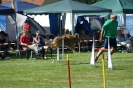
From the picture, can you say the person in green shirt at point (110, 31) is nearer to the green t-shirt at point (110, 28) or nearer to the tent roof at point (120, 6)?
the green t-shirt at point (110, 28)

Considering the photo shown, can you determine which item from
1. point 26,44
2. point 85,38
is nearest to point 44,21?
point 85,38

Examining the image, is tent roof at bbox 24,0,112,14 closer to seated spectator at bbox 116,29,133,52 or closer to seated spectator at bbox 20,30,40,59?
seated spectator at bbox 116,29,133,52

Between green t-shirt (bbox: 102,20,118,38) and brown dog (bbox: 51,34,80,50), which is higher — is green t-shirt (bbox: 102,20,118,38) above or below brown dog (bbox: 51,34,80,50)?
above

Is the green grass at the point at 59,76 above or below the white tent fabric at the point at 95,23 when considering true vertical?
below

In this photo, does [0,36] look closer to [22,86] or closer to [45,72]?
[45,72]

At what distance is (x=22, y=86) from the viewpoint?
41.7 ft

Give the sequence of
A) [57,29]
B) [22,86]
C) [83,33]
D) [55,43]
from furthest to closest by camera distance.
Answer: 1. [57,29]
2. [83,33]
3. [55,43]
4. [22,86]

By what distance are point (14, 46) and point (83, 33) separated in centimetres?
452

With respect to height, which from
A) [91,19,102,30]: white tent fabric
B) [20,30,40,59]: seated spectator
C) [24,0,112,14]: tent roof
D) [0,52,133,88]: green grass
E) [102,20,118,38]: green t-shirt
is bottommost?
[0,52,133,88]: green grass

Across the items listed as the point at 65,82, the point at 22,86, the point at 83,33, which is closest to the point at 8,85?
the point at 22,86

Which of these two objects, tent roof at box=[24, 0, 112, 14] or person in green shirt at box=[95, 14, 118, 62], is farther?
tent roof at box=[24, 0, 112, 14]

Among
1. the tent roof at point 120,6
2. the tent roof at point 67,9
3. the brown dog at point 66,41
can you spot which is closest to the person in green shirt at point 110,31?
the brown dog at point 66,41

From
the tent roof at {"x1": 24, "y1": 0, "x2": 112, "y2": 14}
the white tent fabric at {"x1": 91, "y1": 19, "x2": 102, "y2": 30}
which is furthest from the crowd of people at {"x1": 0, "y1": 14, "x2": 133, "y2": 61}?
the white tent fabric at {"x1": 91, "y1": 19, "x2": 102, "y2": 30}

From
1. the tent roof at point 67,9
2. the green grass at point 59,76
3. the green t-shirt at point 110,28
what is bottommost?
the green grass at point 59,76
